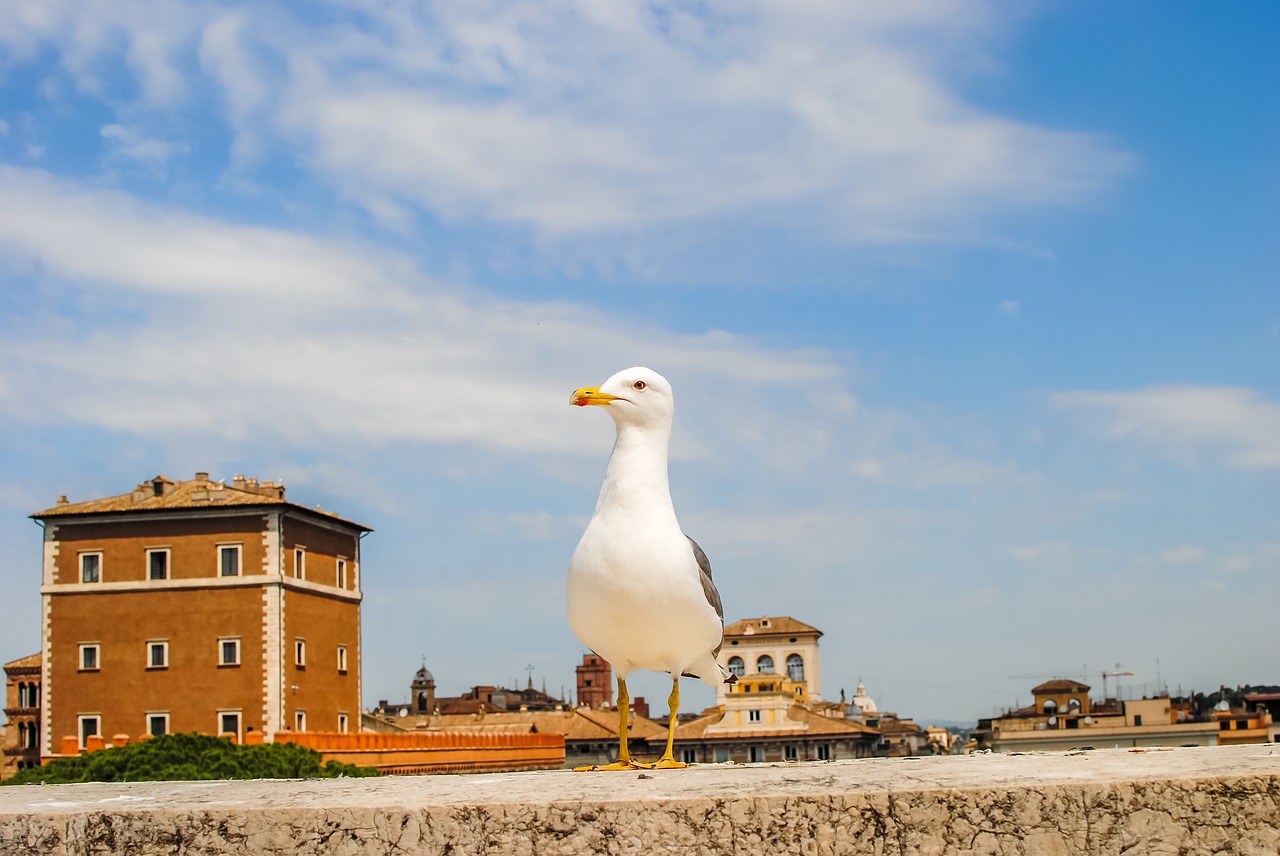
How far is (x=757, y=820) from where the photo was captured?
131 inches

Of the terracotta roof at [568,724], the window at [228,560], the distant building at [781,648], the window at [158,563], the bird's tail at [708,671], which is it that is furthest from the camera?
the distant building at [781,648]

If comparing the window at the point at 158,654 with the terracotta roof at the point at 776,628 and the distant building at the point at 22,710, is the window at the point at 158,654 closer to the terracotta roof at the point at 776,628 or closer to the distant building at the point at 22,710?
the distant building at the point at 22,710

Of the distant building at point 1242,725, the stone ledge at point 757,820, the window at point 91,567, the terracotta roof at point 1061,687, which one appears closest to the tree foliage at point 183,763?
the window at point 91,567

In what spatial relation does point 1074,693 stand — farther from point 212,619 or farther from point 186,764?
point 186,764

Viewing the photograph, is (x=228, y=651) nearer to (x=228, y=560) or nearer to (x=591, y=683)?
(x=228, y=560)

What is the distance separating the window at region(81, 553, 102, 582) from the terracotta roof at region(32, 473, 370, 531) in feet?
5.03

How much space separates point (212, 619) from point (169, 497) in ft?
16.7

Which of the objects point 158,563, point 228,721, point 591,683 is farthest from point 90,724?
point 591,683

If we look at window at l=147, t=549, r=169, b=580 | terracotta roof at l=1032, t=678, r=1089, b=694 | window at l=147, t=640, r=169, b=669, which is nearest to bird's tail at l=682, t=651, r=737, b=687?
window at l=147, t=640, r=169, b=669

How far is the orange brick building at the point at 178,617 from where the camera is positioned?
52.0 m

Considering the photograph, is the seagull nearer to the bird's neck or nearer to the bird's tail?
the bird's neck

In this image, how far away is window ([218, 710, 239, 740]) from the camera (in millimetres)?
51656

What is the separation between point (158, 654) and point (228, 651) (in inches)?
98.7

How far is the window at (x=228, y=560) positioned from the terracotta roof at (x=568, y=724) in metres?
23.5
